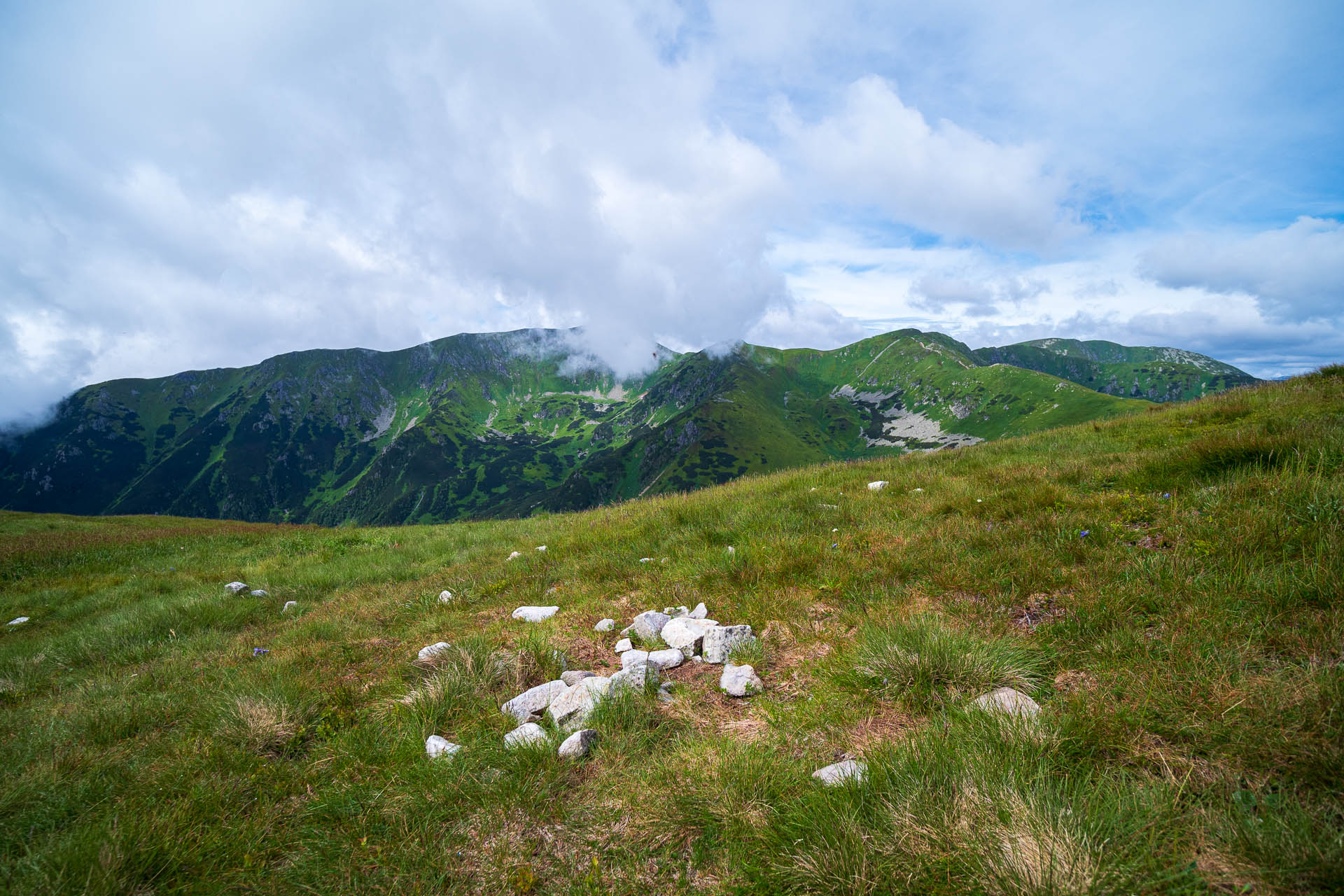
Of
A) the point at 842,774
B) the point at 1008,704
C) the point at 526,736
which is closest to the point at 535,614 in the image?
the point at 526,736

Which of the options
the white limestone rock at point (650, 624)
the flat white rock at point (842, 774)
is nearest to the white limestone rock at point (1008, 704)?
the flat white rock at point (842, 774)

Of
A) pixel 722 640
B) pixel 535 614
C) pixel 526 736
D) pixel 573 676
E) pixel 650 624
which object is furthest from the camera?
pixel 535 614

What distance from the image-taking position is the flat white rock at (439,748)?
11.9ft

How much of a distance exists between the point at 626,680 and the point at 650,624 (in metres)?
1.26

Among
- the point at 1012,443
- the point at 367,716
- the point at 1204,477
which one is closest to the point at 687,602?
the point at 367,716

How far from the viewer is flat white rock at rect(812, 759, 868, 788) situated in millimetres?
2729

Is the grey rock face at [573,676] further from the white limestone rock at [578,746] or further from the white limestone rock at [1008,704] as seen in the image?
the white limestone rock at [1008,704]

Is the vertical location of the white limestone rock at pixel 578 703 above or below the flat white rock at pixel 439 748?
above

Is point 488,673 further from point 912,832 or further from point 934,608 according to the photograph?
point 934,608

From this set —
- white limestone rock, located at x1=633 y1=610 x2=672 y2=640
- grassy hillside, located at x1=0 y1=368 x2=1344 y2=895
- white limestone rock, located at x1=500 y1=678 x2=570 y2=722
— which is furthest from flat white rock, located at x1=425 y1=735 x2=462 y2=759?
white limestone rock, located at x1=633 y1=610 x2=672 y2=640

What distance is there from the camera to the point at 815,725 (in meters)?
3.46

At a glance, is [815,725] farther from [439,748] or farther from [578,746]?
[439,748]

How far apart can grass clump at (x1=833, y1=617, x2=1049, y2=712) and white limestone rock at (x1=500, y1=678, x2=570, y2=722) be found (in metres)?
2.41

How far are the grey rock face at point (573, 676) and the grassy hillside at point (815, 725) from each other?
40cm
